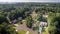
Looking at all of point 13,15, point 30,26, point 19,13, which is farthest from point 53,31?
point 19,13

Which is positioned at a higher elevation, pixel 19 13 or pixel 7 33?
pixel 7 33

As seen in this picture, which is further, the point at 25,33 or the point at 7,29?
the point at 25,33

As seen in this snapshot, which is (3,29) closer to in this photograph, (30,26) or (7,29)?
(7,29)

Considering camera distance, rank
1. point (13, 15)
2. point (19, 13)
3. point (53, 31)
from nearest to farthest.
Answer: point (53, 31), point (13, 15), point (19, 13)

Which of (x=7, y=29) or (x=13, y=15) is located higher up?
(x=7, y=29)

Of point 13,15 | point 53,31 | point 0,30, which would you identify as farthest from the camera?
point 13,15

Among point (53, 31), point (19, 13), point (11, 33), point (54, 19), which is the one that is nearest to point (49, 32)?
point (53, 31)

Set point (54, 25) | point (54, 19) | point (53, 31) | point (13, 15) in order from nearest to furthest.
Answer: point (53, 31) → point (54, 25) → point (54, 19) → point (13, 15)

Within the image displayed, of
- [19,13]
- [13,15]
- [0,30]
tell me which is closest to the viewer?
[0,30]

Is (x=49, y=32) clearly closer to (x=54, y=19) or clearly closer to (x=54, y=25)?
(x=54, y=25)
